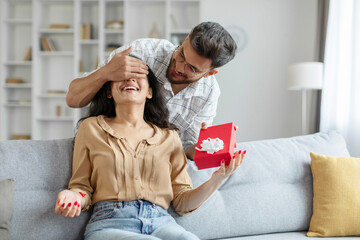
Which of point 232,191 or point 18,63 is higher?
point 18,63

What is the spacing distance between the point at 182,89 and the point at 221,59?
1.17ft

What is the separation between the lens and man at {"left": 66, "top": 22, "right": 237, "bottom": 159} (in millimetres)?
1506

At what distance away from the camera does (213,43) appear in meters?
1.50

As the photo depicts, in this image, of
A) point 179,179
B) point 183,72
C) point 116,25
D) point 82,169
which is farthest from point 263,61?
point 82,169

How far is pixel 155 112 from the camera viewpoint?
174 cm

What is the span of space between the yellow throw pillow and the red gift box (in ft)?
1.98

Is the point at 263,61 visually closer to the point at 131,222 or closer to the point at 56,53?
the point at 56,53

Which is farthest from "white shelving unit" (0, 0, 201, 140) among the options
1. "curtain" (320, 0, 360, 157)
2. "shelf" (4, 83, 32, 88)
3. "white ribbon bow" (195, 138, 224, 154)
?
"white ribbon bow" (195, 138, 224, 154)

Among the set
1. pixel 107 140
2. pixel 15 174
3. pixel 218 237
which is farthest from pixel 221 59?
pixel 15 174

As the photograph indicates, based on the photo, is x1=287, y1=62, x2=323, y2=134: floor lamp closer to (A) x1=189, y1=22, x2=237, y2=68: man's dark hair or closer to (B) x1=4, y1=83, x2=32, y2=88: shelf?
(A) x1=189, y1=22, x2=237, y2=68: man's dark hair

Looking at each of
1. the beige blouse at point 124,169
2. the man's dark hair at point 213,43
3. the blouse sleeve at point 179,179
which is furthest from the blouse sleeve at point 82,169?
the man's dark hair at point 213,43

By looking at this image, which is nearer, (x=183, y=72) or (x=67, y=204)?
(x=67, y=204)

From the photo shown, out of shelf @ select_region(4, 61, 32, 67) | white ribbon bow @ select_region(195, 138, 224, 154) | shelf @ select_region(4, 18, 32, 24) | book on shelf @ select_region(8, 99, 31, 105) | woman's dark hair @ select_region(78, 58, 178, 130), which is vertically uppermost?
shelf @ select_region(4, 18, 32, 24)

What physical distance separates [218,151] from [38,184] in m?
0.77
